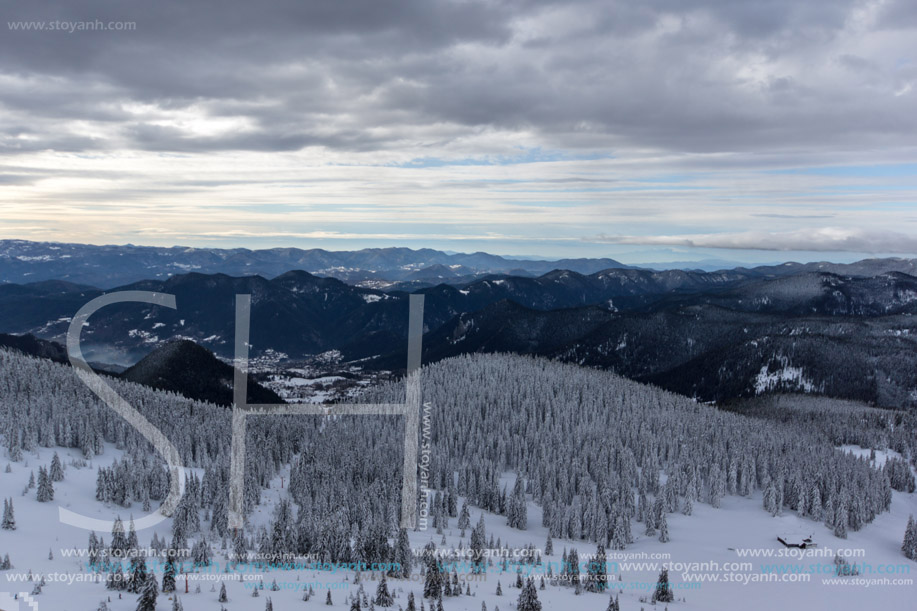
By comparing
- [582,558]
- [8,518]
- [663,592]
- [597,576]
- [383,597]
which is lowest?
[582,558]

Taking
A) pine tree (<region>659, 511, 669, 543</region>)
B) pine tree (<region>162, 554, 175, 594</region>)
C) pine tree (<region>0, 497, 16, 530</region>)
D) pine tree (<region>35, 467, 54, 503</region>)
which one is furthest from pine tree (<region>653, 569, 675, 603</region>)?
pine tree (<region>35, 467, 54, 503</region>)

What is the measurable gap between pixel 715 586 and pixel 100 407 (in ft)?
468

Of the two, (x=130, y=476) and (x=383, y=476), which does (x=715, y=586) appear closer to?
(x=383, y=476)

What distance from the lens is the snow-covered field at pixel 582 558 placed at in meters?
66.1

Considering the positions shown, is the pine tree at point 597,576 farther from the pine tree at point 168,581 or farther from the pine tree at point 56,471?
the pine tree at point 56,471

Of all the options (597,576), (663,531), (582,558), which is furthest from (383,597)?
(663,531)

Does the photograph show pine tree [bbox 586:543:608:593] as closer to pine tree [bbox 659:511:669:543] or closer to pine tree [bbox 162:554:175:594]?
pine tree [bbox 659:511:669:543]

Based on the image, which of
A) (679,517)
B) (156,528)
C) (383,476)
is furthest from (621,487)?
(156,528)

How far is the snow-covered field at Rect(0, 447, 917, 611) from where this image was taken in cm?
6612

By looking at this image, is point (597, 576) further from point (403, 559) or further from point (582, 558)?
point (403, 559)

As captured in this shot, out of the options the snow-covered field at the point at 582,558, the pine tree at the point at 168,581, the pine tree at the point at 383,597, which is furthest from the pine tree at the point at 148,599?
the pine tree at the point at 383,597

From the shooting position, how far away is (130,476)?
10375 cm

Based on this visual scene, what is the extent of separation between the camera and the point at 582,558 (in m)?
108

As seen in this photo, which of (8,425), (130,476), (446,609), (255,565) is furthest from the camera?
(8,425)
